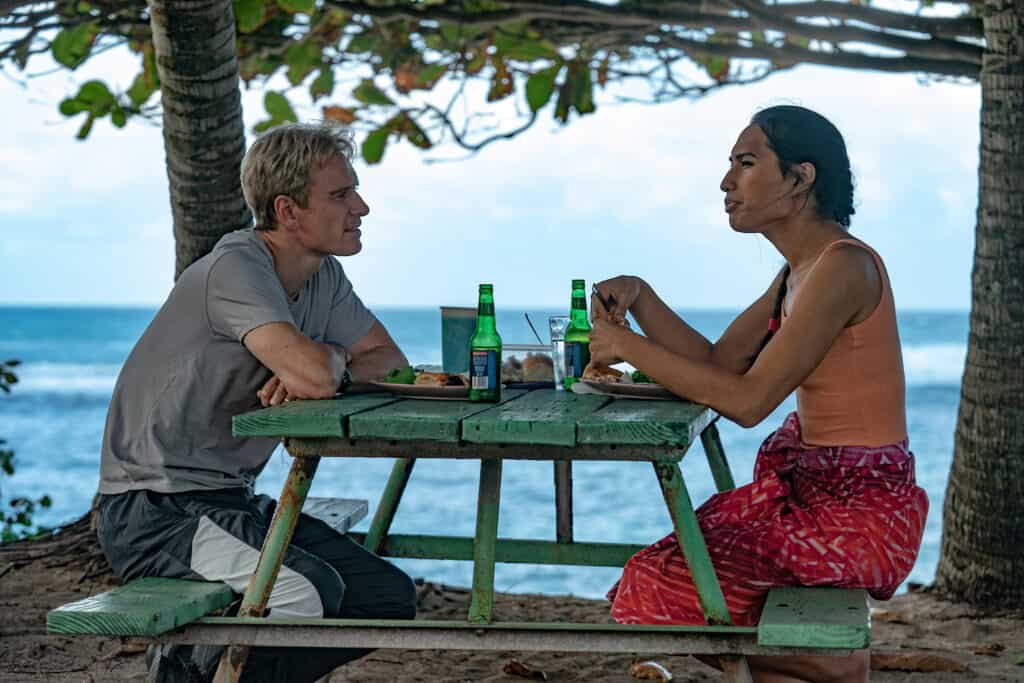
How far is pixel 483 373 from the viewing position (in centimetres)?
323

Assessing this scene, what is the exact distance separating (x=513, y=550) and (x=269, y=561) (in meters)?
1.40

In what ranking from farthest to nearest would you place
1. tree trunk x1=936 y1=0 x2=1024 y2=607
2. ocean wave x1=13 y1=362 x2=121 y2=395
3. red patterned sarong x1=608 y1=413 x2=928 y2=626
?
ocean wave x1=13 y1=362 x2=121 y2=395 → tree trunk x1=936 y1=0 x2=1024 y2=607 → red patterned sarong x1=608 y1=413 x2=928 y2=626

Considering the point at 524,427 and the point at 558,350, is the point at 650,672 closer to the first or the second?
the point at 558,350

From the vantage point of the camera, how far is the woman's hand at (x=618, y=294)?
3.65m

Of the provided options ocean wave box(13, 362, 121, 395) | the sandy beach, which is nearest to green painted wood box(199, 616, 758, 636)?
the sandy beach

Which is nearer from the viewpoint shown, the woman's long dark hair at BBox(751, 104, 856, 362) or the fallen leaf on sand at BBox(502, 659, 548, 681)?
the woman's long dark hair at BBox(751, 104, 856, 362)

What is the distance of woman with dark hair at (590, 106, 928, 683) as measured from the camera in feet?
9.97

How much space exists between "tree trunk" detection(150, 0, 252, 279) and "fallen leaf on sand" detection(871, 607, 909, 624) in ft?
9.51

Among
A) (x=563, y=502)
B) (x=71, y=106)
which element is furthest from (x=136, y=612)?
(x=71, y=106)

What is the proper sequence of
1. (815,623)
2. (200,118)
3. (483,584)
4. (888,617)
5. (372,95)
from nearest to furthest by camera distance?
(815,623) → (483,584) → (200,118) → (888,617) → (372,95)

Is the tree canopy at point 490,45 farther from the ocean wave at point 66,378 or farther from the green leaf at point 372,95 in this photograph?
the ocean wave at point 66,378

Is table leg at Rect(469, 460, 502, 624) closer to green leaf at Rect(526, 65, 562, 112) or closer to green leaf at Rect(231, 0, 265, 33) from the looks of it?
green leaf at Rect(231, 0, 265, 33)

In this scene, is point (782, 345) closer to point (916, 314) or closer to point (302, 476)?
point (302, 476)

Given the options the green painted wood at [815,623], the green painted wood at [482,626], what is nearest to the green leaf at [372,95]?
the green painted wood at [482,626]
